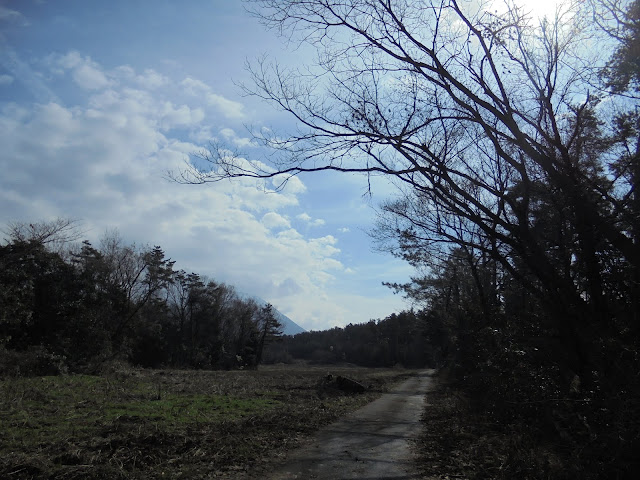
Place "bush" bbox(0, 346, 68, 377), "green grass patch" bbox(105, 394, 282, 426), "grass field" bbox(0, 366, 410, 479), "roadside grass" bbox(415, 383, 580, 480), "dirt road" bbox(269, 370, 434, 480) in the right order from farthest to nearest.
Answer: "bush" bbox(0, 346, 68, 377)
"green grass patch" bbox(105, 394, 282, 426)
"dirt road" bbox(269, 370, 434, 480)
"grass field" bbox(0, 366, 410, 479)
"roadside grass" bbox(415, 383, 580, 480)

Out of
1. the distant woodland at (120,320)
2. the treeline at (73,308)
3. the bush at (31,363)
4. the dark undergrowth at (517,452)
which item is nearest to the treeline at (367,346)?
the distant woodland at (120,320)

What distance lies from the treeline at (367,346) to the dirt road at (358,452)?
57.8 meters

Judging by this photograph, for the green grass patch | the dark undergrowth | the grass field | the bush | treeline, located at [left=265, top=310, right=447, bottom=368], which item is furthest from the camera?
treeline, located at [left=265, top=310, right=447, bottom=368]

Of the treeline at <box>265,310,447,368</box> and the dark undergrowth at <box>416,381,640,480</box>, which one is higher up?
the treeline at <box>265,310,447,368</box>

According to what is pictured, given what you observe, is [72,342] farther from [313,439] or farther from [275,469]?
[275,469]

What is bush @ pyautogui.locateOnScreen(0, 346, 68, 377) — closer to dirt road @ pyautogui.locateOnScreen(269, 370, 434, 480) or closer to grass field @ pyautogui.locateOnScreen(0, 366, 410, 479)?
grass field @ pyautogui.locateOnScreen(0, 366, 410, 479)

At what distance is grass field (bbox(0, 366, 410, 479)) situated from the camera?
555 cm

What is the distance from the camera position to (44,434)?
7070 millimetres

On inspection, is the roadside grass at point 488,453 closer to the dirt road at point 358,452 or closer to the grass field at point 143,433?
the dirt road at point 358,452

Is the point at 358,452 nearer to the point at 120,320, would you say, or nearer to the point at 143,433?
the point at 143,433

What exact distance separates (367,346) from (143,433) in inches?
3350

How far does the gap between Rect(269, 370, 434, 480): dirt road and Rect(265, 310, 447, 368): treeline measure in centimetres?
5784

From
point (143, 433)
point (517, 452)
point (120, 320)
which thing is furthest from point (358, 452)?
point (120, 320)

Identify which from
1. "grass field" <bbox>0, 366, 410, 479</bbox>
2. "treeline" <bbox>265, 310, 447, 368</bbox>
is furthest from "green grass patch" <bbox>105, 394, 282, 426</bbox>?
"treeline" <bbox>265, 310, 447, 368</bbox>
